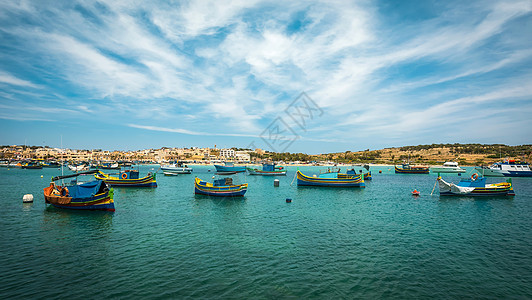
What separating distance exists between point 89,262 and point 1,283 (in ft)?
11.6

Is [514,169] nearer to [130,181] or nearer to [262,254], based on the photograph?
[262,254]

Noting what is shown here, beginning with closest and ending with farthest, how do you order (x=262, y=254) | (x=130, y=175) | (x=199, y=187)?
(x=262, y=254), (x=199, y=187), (x=130, y=175)

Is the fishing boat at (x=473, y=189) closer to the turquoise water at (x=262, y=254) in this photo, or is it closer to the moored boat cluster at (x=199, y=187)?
the moored boat cluster at (x=199, y=187)

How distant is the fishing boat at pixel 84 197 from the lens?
28.8m

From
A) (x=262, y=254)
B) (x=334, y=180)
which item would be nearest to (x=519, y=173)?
(x=334, y=180)

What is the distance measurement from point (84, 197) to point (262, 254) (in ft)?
73.4

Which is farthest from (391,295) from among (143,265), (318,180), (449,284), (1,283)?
(318,180)

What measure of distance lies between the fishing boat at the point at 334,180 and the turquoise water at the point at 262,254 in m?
26.0

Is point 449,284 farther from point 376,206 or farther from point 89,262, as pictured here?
point 376,206

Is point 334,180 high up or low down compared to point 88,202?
down

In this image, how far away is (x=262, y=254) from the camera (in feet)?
55.8

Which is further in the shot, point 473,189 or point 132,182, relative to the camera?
point 132,182

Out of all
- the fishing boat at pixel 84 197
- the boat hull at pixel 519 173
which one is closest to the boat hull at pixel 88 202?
the fishing boat at pixel 84 197

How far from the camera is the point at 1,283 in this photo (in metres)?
12.6
